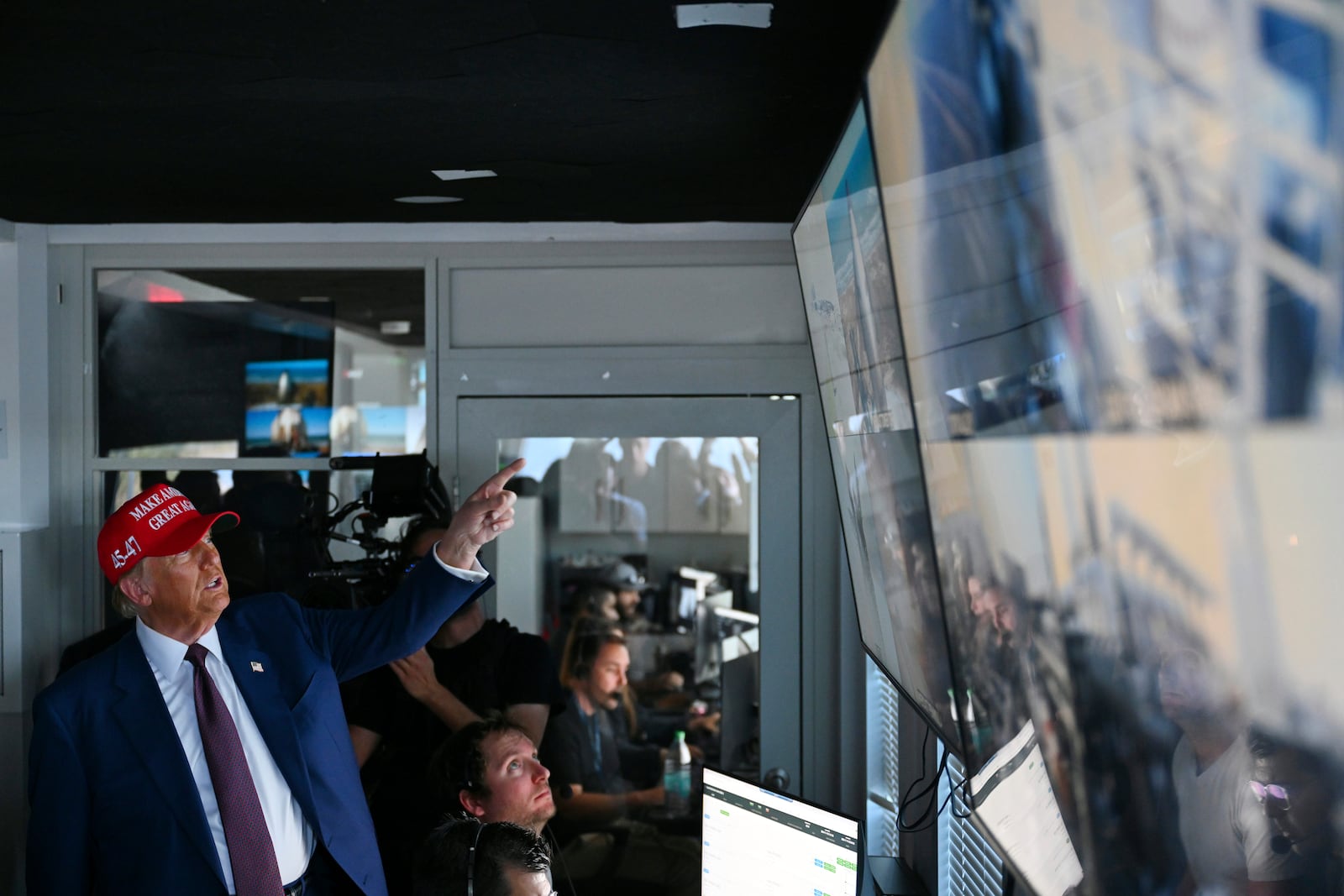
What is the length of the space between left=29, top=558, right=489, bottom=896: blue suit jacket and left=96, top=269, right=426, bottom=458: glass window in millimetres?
1233

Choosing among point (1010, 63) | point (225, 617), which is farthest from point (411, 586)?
point (1010, 63)

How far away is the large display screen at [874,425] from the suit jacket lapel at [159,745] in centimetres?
134

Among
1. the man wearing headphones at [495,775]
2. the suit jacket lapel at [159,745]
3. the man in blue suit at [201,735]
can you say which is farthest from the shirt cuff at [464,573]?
the suit jacket lapel at [159,745]

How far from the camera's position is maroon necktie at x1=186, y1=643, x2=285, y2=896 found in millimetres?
2031

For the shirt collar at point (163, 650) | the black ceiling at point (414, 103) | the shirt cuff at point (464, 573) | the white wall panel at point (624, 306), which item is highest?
the black ceiling at point (414, 103)

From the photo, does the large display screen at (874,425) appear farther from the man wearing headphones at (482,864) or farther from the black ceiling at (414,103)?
the man wearing headphones at (482,864)

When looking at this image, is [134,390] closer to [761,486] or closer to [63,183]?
[63,183]

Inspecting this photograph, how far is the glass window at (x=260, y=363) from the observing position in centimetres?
342

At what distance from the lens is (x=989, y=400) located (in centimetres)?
92

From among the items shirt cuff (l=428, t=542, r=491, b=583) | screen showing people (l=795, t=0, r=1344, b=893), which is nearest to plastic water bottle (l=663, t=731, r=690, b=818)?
shirt cuff (l=428, t=542, r=491, b=583)

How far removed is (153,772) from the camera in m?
2.05

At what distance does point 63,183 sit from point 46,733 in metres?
1.48

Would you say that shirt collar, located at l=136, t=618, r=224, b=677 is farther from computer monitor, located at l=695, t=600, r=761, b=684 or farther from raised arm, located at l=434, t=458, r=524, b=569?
computer monitor, located at l=695, t=600, r=761, b=684

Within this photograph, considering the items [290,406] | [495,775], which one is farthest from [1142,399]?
[290,406]
